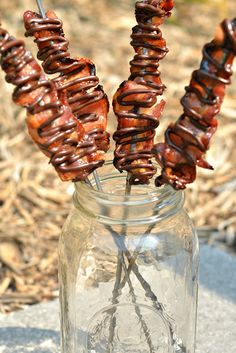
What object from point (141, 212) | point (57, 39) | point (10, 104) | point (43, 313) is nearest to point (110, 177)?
point (141, 212)

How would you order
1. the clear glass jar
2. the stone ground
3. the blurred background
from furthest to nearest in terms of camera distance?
the blurred background
the stone ground
the clear glass jar

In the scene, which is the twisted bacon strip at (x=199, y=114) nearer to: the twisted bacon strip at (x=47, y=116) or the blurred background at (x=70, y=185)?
the twisted bacon strip at (x=47, y=116)

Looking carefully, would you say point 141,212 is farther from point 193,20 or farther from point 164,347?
point 193,20

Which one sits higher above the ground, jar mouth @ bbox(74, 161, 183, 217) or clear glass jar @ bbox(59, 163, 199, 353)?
jar mouth @ bbox(74, 161, 183, 217)

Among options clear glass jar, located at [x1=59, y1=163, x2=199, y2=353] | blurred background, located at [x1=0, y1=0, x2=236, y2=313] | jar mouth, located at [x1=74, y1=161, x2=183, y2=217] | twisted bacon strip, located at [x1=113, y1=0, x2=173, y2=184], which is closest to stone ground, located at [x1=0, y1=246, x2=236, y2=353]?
blurred background, located at [x1=0, y1=0, x2=236, y2=313]

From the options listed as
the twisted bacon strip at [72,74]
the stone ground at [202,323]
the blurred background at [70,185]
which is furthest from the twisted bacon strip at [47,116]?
the blurred background at [70,185]

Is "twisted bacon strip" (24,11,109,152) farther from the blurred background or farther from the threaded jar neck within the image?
the blurred background

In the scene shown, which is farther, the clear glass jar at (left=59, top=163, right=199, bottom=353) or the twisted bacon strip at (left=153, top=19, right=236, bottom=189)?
the clear glass jar at (left=59, top=163, right=199, bottom=353)

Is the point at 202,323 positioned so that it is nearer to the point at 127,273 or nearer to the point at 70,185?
the point at 127,273
